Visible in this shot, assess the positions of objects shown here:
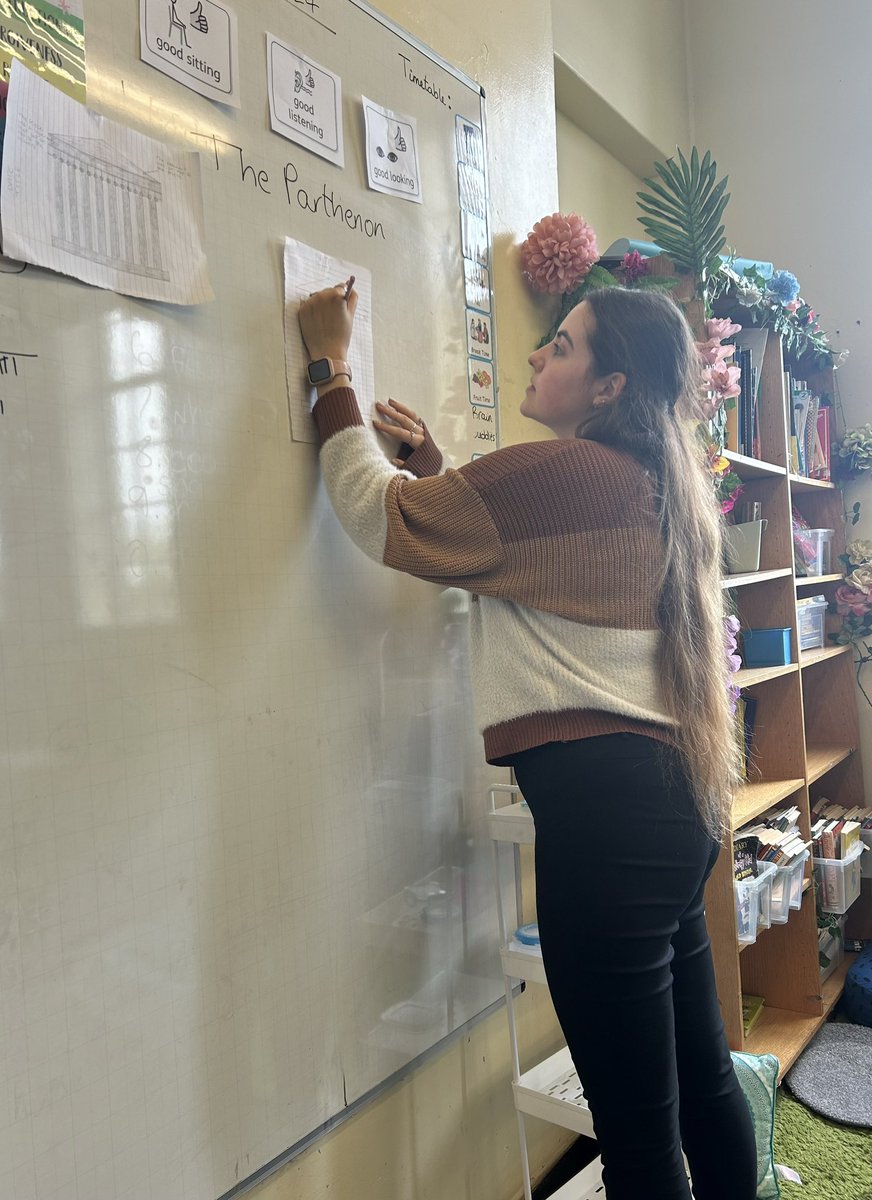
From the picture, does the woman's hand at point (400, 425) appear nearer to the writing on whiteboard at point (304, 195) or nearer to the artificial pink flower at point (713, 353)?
the writing on whiteboard at point (304, 195)

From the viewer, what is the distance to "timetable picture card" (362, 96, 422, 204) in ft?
3.71

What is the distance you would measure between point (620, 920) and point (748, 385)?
1489 mm

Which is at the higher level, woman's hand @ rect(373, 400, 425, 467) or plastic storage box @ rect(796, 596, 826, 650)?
woman's hand @ rect(373, 400, 425, 467)

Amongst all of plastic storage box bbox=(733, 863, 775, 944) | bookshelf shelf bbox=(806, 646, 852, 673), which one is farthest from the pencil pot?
plastic storage box bbox=(733, 863, 775, 944)

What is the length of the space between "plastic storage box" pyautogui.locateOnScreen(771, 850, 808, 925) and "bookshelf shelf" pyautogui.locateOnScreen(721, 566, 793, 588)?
639mm

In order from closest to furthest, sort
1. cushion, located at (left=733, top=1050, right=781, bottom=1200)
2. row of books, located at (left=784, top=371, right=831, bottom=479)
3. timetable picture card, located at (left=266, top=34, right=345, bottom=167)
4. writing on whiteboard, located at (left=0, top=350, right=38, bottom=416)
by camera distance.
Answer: writing on whiteboard, located at (left=0, top=350, right=38, bottom=416) → timetable picture card, located at (left=266, top=34, right=345, bottom=167) → cushion, located at (left=733, top=1050, right=781, bottom=1200) → row of books, located at (left=784, top=371, right=831, bottom=479)

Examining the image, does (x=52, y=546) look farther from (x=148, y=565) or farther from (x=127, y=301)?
(x=127, y=301)

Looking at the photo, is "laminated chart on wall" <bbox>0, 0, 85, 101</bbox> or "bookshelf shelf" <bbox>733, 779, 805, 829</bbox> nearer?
"laminated chart on wall" <bbox>0, 0, 85, 101</bbox>

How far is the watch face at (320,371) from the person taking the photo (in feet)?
3.28

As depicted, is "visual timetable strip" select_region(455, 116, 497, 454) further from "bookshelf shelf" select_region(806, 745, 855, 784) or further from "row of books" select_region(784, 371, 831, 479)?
"bookshelf shelf" select_region(806, 745, 855, 784)

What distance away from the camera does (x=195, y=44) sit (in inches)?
35.2

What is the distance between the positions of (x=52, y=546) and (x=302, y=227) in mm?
521

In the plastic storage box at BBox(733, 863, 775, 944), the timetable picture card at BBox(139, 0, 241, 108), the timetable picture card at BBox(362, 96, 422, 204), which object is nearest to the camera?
the timetable picture card at BBox(139, 0, 241, 108)

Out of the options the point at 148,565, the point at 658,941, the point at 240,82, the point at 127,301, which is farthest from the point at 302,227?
the point at 658,941
